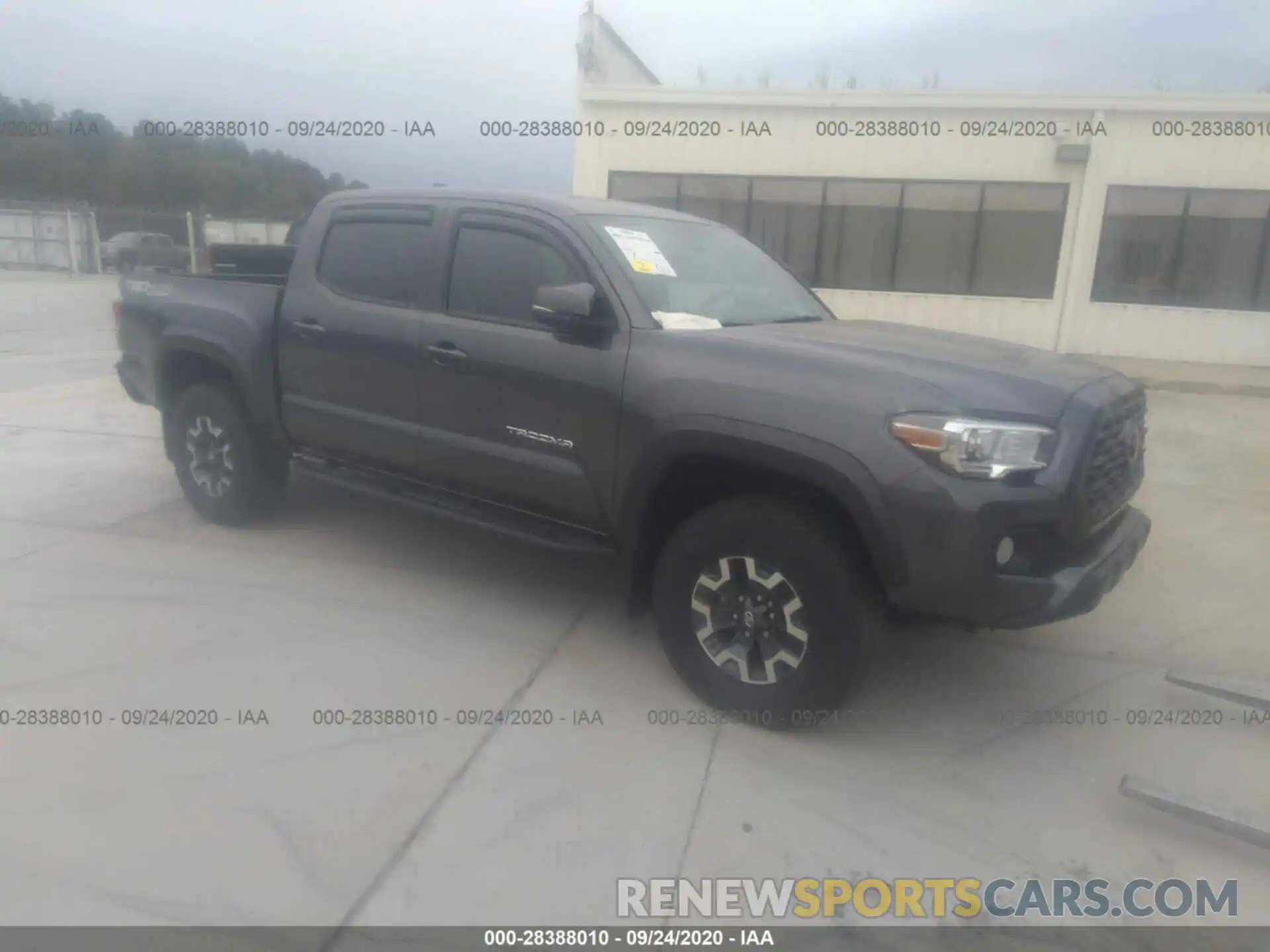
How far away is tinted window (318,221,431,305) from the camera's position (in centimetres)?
448

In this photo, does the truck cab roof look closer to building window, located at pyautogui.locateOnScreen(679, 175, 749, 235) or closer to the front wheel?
the front wheel

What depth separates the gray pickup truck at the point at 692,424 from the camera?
303 centimetres

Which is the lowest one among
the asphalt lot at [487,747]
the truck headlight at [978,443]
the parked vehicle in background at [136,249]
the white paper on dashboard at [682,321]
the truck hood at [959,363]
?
the asphalt lot at [487,747]

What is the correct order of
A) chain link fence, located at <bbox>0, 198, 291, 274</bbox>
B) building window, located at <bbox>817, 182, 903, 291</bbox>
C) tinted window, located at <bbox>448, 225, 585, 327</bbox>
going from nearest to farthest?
tinted window, located at <bbox>448, 225, 585, 327</bbox>
building window, located at <bbox>817, 182, 903, 291</bbox>
chain link fence, located at <bbox>0, 198, 291, 274</bbox>

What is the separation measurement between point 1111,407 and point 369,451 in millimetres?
3229

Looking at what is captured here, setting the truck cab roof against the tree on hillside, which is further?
the tree on hillside

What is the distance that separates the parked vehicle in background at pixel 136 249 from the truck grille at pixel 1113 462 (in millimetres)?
30039

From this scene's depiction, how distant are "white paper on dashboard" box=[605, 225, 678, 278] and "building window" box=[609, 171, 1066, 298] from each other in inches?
475

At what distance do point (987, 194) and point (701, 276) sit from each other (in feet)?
43.9

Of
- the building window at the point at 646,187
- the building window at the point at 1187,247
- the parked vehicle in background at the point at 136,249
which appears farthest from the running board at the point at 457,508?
the parked vehicle in background at the point at 136,249

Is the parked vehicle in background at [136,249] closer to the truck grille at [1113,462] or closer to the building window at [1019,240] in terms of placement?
the building window at [1019,240]

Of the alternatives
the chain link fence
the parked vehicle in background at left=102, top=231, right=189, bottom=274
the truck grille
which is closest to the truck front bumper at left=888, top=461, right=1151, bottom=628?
the truck grille

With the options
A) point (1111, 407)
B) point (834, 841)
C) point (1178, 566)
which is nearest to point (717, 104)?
point (1178, 566)
